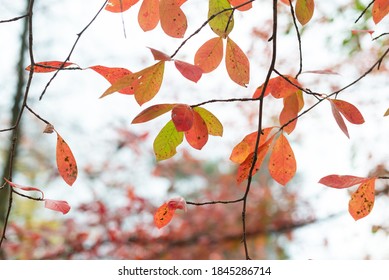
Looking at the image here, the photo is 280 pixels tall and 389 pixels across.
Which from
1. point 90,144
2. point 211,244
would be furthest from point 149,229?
point 90,144

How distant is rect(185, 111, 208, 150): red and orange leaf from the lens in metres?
0.62

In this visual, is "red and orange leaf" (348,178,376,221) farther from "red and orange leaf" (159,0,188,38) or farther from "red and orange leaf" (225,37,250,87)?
"red and orange leaf" (159,0,188,38)

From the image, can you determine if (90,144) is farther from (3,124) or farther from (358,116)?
(358,116)

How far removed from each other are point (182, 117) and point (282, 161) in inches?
7.8

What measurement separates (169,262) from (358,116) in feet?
1.83

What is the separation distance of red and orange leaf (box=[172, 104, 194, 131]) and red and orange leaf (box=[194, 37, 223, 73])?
0.42 ft

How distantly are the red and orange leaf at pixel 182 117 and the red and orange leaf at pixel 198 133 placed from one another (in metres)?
0.06

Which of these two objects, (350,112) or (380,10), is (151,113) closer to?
(350,112)

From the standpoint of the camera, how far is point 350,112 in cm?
63

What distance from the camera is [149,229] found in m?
3.18

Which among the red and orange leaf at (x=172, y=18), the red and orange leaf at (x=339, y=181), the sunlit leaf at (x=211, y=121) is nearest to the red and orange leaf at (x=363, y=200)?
the red and orange leaf at (x=339, y=181)

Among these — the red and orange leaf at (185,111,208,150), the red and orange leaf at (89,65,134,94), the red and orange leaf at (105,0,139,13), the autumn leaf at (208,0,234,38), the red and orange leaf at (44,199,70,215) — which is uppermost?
the red and orange leaf at (105,0,139,13)

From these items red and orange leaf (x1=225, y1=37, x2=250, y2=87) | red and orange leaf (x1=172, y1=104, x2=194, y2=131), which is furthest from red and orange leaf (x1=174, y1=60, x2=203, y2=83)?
red and orange leaf (x1=225, y1=37, x2=250, y2=87)

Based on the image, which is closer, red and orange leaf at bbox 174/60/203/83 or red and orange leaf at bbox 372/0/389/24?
red and orange leaf at bbox 174/60/203/83
